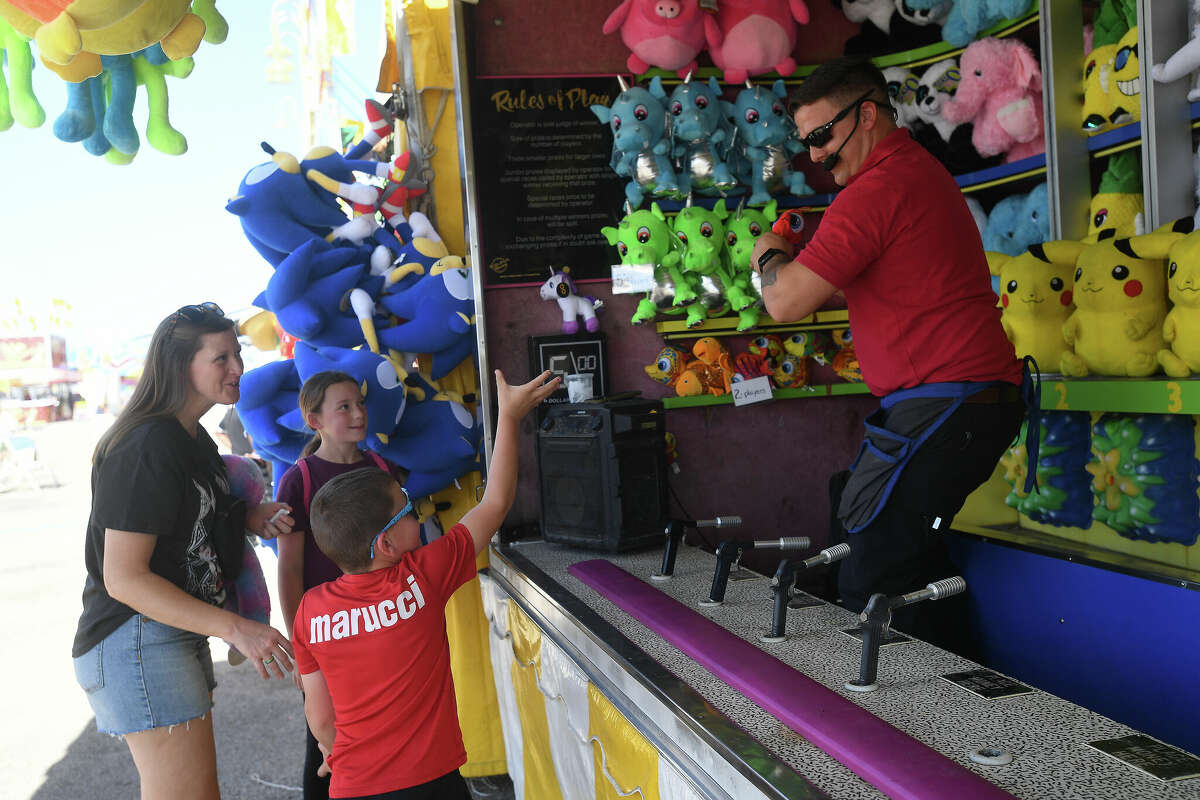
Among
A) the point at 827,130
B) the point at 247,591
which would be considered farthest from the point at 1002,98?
the point at 247,591

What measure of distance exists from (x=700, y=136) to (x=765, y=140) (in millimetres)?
251

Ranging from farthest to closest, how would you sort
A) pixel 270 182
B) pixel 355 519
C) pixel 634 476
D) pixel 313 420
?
pixel 270 182
pixel 634 476
pixel 313 420
pixel 355 519

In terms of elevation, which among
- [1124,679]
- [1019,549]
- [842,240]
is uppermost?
[842,240]

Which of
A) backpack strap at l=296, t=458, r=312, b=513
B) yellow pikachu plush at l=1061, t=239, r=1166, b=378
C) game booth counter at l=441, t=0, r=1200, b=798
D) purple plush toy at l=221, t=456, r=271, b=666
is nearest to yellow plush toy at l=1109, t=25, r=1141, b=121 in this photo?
game booth counter at l=441, t=0, r=1200, b=798

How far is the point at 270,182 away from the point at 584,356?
1.21 metres

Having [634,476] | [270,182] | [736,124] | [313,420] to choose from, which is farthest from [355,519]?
[736,124]

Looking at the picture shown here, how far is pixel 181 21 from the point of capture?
7.20ft

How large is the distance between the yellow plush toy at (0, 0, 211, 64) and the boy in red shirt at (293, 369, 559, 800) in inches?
47.5

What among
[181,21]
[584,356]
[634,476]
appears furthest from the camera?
[584,356]

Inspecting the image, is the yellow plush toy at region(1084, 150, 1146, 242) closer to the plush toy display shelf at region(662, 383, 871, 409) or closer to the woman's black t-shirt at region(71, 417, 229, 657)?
the plush toy display shelf at region(662, 383, 871, 409)

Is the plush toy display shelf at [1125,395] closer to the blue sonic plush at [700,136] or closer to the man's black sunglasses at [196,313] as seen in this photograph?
the blue sonic plush at [700,136]

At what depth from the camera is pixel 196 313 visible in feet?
6.31

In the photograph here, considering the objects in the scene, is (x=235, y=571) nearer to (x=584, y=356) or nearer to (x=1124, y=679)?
(x=584, y=356)

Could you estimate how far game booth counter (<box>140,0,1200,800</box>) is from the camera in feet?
6.67
